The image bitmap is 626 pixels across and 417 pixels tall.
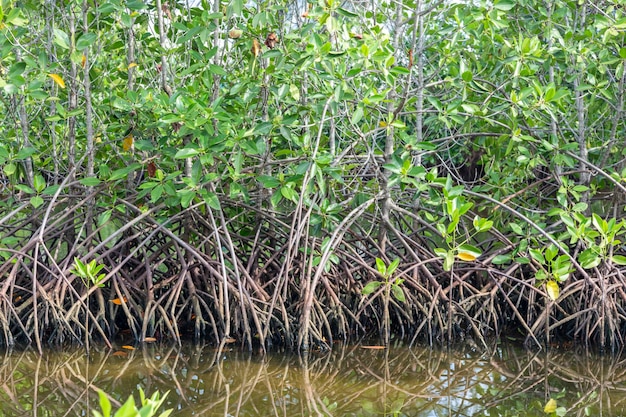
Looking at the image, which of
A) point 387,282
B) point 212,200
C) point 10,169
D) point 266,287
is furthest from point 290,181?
point 10,169

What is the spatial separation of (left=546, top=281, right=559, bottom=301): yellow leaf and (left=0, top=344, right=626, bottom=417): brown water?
1.09 feet

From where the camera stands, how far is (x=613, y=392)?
360 centimetres

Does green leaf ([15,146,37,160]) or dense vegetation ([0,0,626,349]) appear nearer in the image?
dense vegetation ([0,0,626,349])

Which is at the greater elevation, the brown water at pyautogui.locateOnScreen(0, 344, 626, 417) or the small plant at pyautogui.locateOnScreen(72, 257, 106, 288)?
the small plant at pyautogui.locateOnScreen(72, 257, 106, 288)

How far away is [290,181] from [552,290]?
1.43 meters

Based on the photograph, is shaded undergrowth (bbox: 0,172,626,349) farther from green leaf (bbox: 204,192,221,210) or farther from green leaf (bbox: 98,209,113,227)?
green leaf (bbox: 204,192,221,210)

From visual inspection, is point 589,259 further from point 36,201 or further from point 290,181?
point 36,201

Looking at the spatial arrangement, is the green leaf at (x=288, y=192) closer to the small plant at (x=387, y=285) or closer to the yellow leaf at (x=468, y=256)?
the small plant at (x=387, y=285)

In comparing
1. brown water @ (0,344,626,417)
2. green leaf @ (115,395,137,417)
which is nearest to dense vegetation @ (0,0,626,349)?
brown water @ (0,344,626,417)

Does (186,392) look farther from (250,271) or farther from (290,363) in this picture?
(250,271)

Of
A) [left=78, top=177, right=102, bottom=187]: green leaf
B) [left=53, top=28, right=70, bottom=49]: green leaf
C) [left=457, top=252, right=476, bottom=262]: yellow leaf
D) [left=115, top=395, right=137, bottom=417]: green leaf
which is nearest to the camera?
[left=115, top=395, right=137, bottom=417]: green leaf

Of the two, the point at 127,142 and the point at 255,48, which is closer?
the point at 255,48

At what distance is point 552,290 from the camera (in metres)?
4.14

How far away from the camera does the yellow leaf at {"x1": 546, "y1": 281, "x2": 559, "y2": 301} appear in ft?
13.5
